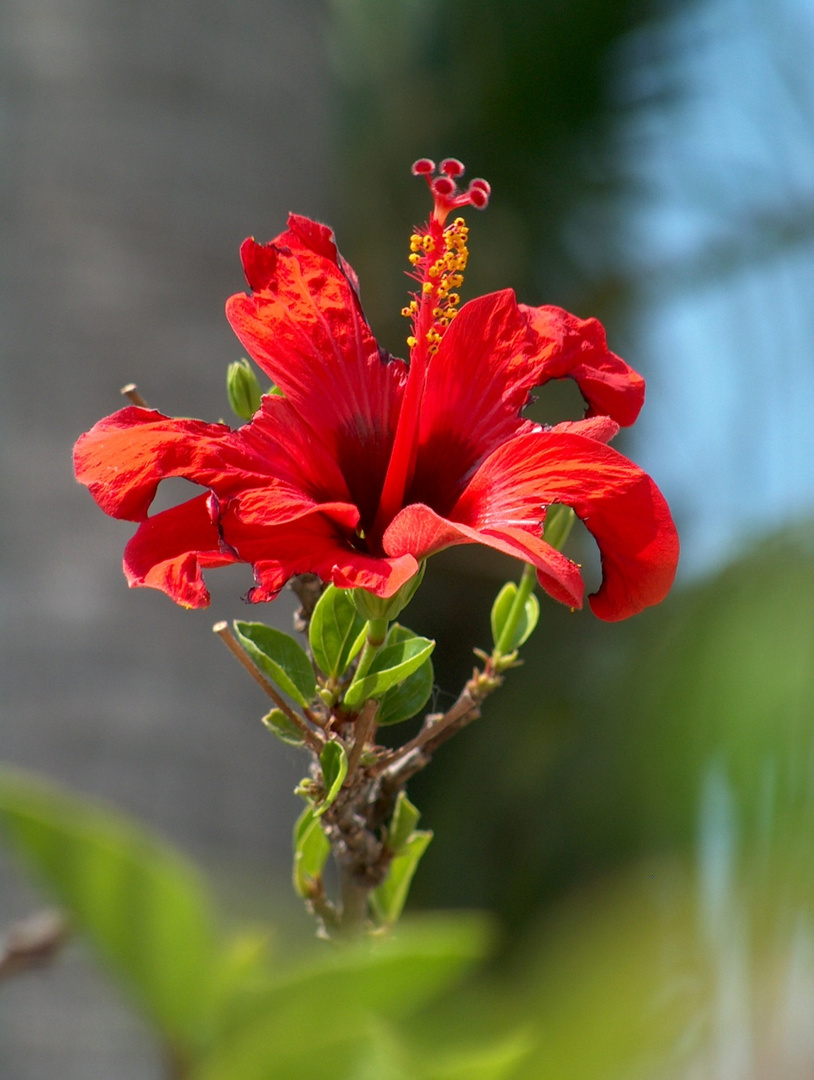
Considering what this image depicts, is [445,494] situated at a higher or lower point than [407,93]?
lower

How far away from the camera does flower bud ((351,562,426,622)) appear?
0.31 m

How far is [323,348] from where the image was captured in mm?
361

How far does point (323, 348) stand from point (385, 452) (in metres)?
0.05

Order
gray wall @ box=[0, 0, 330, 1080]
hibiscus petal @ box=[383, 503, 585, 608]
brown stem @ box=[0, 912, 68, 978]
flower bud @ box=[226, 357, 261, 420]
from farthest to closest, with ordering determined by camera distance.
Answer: gray wall @ box=[0, 0, 330, 1080] → brown stem @ box=[0, 912, 68, 978] → flower bud @ box=[226, 357, 261, 420] → hibiscus petal @ box=[383, 503, 585, 608]

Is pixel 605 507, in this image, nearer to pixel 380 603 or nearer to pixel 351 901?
pixel 380 603

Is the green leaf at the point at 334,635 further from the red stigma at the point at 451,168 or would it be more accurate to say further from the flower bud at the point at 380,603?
the red stigma at the point at 451,168

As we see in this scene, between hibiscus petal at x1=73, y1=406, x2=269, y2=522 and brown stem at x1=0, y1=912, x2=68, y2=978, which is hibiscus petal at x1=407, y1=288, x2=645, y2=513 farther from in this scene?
brown stem at x1=0, y1=912, x2=68, y2=978

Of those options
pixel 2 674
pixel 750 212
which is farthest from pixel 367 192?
pixel 2 674

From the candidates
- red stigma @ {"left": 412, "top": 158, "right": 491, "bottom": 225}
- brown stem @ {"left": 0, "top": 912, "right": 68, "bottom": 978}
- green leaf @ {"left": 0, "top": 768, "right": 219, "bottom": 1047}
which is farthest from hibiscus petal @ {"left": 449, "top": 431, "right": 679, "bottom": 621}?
brown stem @ {"left": 0, "top": 912, "right": 68, "bottom": 978}

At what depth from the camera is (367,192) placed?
7.65ft

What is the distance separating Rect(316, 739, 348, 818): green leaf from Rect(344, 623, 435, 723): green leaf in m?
0.02

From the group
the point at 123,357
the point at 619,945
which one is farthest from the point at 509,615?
the point at 123,357

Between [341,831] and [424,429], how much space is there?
144 millimetres

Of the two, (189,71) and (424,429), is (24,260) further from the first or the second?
(424,429)
